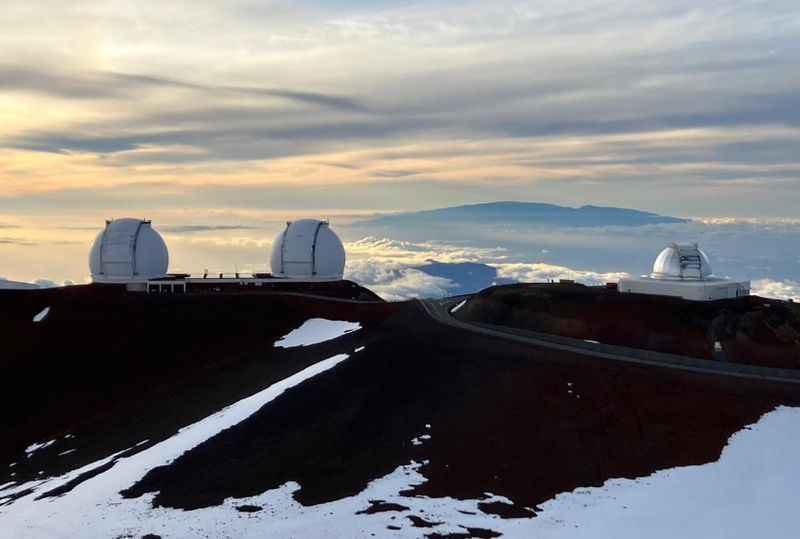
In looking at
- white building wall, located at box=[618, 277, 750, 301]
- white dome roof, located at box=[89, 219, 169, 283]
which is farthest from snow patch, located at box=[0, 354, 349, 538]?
white dome roof, located at box=[89, 219, 169, 283]

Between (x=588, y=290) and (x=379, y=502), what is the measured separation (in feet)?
131

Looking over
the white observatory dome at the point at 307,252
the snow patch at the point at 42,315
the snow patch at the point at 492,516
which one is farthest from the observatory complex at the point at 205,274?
the snow patch at the point at 492,516

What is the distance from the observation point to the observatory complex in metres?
77.6

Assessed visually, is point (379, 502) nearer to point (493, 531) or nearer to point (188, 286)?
point (493, 531)

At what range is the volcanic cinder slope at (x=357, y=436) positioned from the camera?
3036 cm

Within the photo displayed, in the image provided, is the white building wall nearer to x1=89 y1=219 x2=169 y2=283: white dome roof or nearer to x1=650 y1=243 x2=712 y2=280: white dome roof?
x1=650 y1=243 x2=712 y2=280: white dome roof

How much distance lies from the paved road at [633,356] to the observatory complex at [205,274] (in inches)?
1070

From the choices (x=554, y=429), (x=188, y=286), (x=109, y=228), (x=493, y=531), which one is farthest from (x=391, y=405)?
(x=109, y=228)

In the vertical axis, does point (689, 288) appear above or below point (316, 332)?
above

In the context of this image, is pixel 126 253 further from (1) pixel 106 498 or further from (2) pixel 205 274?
(1) pixel 106 498

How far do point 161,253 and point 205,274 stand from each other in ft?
18.0

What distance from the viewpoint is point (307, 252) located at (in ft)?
263

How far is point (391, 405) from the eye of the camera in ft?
133

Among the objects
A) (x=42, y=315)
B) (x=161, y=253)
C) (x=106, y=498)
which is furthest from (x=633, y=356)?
(x=161, y=253)
